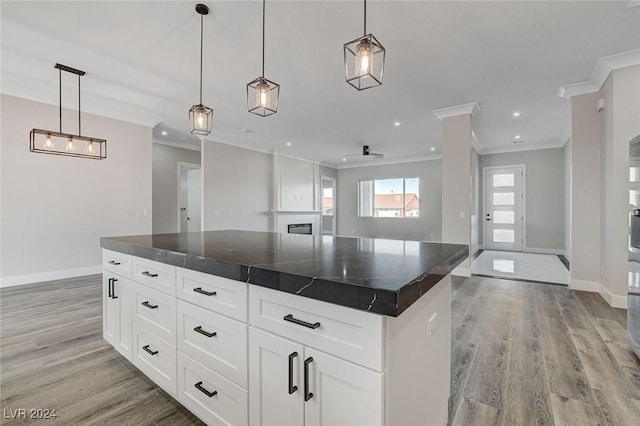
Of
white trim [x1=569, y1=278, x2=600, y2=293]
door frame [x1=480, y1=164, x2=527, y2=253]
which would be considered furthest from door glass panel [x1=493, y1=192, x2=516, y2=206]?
white trim [x1=569, y1=278, x2=600, y2=293]

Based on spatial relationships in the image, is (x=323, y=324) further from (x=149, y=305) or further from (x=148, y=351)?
(x=148, y=351)

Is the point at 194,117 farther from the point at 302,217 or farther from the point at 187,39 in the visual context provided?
the point at 302,217

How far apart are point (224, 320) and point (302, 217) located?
294 inches

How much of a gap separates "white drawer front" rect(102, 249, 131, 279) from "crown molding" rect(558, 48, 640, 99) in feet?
16.3

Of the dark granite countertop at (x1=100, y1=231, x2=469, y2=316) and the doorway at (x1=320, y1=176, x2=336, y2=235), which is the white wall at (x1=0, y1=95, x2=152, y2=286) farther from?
the doorway at (x1=320, y1=176, x2=336, y2=235)

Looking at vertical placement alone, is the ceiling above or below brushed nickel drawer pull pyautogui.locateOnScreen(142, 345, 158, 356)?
above

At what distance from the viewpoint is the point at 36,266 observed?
4203 millimetres

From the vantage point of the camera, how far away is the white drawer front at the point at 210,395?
120cm

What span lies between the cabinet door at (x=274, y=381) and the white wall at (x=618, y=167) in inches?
161

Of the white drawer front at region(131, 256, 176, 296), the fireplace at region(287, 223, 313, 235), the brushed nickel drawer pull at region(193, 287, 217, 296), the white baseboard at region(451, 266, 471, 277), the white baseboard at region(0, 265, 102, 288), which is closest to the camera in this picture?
the brushed nickel drawer pull at region(193, 287, 217, 296)

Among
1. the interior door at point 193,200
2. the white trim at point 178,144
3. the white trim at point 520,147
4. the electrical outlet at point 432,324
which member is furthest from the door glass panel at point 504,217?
the white trim at point 178,144

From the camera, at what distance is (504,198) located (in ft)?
25.4

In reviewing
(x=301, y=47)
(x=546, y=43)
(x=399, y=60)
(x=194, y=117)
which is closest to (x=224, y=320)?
(x=194, y=117)

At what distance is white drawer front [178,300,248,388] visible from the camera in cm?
118
